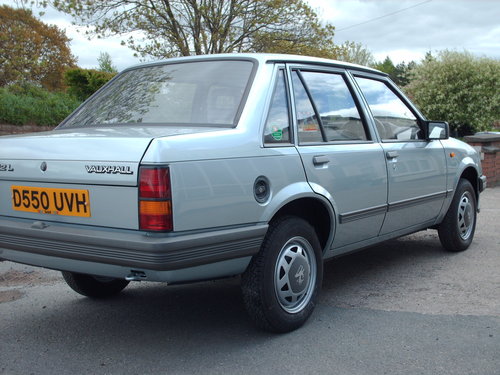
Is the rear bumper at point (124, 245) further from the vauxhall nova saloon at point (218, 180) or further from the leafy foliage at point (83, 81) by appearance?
the leafy foliage at point (83, 81)

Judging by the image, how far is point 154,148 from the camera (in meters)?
2.83

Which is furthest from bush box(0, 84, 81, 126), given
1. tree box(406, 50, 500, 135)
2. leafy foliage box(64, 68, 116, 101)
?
tree box(406, 50, 500, 135)

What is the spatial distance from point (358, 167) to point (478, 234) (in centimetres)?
344

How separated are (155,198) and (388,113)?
266cm

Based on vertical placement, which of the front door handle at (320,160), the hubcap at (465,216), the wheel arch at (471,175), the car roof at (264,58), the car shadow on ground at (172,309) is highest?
the car roof at (264,58)

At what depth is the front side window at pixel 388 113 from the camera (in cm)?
462

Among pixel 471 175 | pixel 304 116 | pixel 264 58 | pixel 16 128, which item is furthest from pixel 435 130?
pixel 16 128

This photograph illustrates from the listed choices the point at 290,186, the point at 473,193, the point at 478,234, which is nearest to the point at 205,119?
the point at 290,186

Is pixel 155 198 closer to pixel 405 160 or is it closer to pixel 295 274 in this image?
pixel 295 274

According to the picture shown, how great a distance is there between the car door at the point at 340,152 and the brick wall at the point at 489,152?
833 cm

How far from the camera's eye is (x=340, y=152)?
3967 mm

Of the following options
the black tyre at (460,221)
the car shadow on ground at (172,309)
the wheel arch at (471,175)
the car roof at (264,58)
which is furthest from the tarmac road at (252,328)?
the car roof at (264,58)

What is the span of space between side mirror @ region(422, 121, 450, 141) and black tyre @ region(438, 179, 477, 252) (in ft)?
2.33

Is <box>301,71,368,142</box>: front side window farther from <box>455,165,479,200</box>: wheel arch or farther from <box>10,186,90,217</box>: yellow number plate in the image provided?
<box>455,165,479,200</box>: wheel arch
